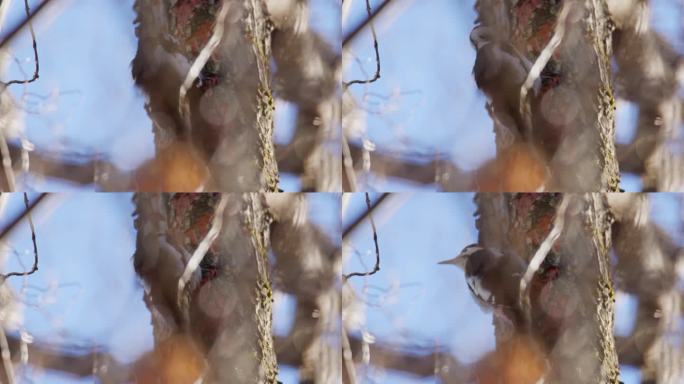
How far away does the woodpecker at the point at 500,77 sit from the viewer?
1596 mm

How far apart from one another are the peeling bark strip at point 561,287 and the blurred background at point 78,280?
74 cm

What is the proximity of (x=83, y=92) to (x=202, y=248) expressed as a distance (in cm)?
40

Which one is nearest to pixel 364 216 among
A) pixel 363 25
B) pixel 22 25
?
pixel 363 25

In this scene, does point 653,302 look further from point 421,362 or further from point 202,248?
point 202,248

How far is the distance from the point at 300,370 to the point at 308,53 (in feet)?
2.18

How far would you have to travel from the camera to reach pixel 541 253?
1.59 m

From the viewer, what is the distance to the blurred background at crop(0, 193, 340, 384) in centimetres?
159

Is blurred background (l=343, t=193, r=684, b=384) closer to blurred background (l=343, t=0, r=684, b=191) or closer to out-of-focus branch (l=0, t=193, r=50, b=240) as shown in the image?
blurred background (l=343, t=0, r=684, b=191)

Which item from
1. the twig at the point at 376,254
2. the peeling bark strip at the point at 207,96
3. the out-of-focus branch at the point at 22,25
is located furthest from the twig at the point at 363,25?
the out-of-focus branch at the point at 22,25

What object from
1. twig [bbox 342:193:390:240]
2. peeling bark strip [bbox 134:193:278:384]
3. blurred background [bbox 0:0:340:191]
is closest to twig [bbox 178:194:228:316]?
peeling bark strip [bbox 134:193:278:384]

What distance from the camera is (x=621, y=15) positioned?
1.62 m

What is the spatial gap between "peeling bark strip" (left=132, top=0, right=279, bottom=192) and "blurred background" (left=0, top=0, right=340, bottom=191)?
0.10 ft

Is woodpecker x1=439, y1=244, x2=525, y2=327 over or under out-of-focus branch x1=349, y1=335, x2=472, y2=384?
over

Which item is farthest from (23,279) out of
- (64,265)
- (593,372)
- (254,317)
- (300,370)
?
(593,372)
